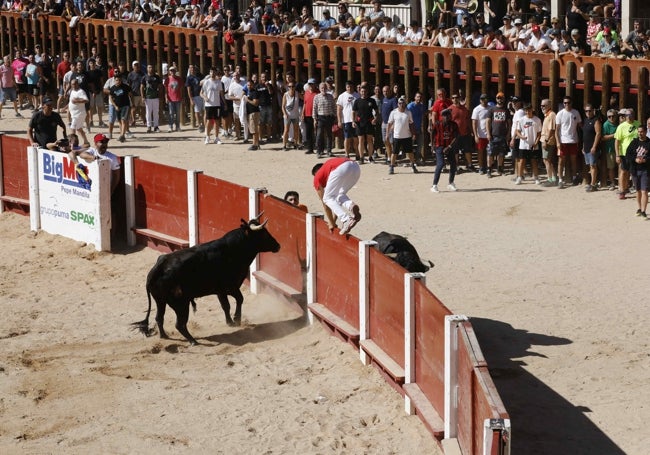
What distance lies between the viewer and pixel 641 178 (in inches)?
739

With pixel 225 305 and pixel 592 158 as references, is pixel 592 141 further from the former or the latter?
pixel 225 305

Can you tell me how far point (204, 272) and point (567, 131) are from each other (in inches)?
378

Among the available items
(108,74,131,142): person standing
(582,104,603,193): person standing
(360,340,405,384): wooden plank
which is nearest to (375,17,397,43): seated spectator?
(108,74,131,142): person standing

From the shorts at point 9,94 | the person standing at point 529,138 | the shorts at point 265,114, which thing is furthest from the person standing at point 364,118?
the shorts at point 9,94

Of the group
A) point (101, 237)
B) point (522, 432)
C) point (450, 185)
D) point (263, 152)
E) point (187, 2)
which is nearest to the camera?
point (522, 432)

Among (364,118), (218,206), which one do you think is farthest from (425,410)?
(364,118)

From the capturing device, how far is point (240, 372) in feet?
42.6

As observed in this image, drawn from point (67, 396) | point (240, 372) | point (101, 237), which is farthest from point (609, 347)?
point (101, 237)

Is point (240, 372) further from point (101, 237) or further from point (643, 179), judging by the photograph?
point (643, 179)

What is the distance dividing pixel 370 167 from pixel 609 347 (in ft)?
39.7

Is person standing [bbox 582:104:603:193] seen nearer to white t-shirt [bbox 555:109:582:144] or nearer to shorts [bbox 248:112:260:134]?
white t-shirt [bbox 555:109:582:144]

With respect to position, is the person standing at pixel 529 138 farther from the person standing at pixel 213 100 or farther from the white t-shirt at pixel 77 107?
the white t-shirt at pixel 77 107

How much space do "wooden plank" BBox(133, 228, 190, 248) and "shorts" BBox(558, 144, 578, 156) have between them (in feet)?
24.3

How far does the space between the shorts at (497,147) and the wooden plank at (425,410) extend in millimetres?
12053
